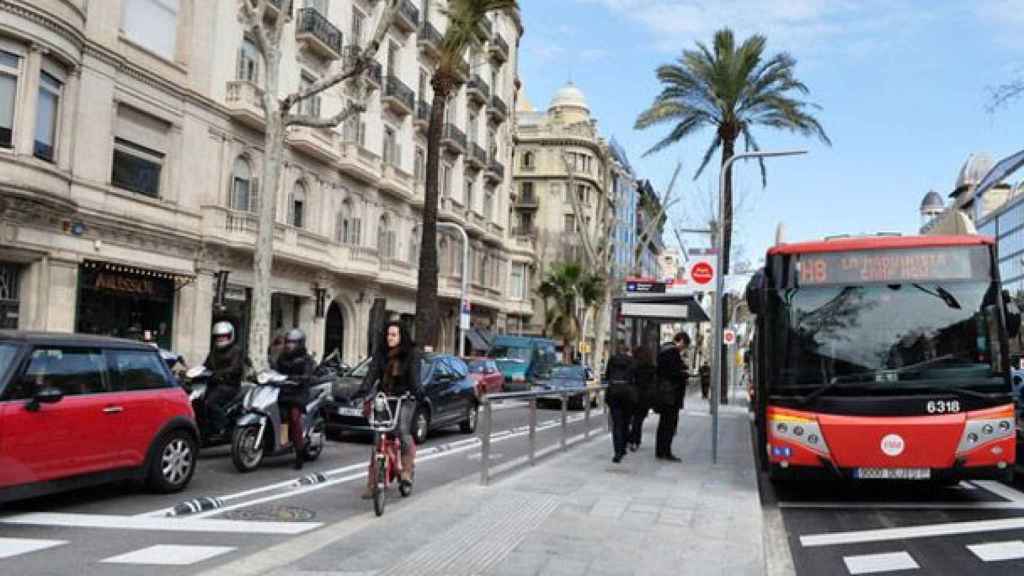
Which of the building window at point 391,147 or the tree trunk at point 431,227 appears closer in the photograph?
the tree trunk at point 431,227

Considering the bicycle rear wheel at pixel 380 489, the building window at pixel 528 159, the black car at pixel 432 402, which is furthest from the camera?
the building window at pixel 528 159

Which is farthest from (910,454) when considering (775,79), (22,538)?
(775,79)

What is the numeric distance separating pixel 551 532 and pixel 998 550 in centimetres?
371

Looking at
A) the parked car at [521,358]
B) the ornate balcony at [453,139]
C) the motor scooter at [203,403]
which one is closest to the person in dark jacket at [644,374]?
the motor scooter at [203,403]

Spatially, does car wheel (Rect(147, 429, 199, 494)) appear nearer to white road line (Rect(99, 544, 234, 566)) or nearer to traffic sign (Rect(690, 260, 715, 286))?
white road line (Rect(99, 544, 234, 566))

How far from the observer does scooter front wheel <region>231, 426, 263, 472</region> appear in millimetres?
10820

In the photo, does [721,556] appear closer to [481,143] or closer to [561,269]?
[481,143]

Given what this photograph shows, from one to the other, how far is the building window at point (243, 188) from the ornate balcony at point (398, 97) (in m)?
9.90

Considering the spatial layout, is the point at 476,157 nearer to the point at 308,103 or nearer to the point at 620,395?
the point at 308,103

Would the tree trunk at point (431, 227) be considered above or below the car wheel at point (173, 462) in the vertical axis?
above

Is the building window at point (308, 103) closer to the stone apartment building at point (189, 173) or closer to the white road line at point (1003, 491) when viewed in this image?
the stone apartment building at point (189, 173)

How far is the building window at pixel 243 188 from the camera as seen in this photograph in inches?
1086

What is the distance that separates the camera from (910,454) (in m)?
9.54

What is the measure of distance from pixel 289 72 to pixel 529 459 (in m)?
21.3
